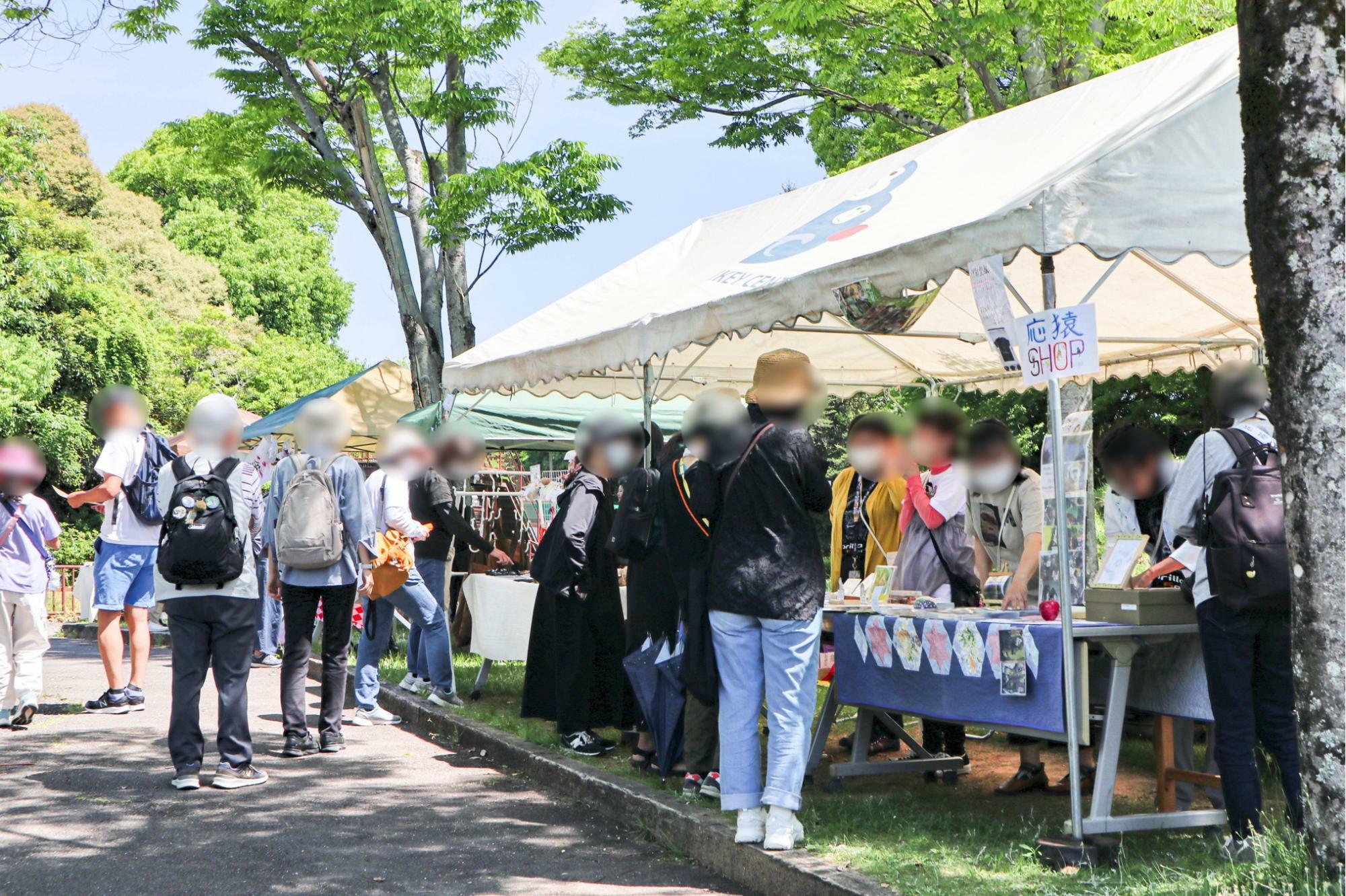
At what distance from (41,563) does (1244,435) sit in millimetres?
7277

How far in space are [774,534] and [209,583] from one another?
295 centimetres

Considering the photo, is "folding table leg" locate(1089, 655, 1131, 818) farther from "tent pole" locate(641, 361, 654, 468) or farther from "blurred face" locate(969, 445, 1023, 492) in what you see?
"tent pole" locate(641, 361, 654, 468)

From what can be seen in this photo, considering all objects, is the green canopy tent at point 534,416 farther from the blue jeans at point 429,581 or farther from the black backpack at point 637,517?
the black backpack at point 637,517

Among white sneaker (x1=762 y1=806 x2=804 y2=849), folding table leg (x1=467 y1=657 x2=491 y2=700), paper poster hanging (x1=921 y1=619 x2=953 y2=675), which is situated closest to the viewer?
white sneaker (x1=762 y1=806 x2=804 y2=849)

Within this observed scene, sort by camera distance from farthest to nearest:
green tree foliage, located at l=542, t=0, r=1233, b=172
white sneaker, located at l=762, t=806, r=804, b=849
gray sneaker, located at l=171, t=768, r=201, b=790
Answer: green tree foliage, located at l=542, t=0, r=1233, b=172 < gray sneaker, located at l=171, t=768, r=201, b=790 < white sneaker, located at l=762, t=806, r=804, b=849

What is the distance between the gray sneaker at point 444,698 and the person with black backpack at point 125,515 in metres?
1.98

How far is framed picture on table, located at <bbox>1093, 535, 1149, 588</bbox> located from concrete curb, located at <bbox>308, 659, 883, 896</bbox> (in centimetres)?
161

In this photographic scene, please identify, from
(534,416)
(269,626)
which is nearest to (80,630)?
(269,626)

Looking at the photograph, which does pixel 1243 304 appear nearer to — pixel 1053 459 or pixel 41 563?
pixel 1053 459

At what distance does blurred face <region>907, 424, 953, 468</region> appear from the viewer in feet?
21.0

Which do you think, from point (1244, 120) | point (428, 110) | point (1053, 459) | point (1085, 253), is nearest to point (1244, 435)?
point (1053, 459)

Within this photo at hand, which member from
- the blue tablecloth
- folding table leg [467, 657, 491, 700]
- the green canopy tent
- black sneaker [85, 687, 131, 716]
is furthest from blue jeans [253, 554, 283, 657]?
the blue tablecloth

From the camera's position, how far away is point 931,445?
6.42 metres

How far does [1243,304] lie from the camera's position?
27.5 feet
